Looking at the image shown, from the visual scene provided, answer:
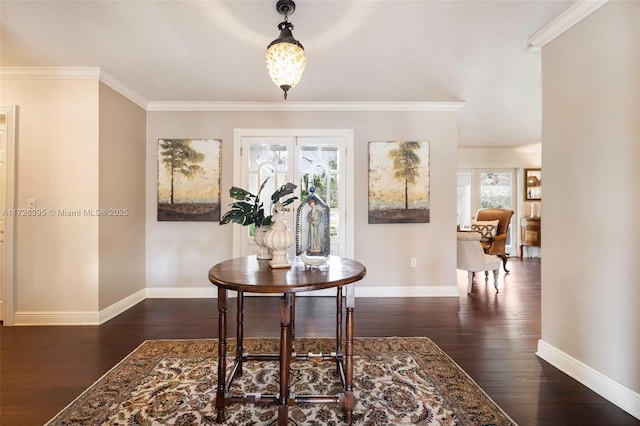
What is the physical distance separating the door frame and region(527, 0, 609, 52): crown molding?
4.73 meters

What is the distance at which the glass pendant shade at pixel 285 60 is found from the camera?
5.70ft

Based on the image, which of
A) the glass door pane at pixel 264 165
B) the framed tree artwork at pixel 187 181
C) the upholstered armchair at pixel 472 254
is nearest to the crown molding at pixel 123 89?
the framed tree artwork at pixel 187 181

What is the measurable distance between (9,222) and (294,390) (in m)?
3.21

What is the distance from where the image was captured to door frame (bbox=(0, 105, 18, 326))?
285 cm

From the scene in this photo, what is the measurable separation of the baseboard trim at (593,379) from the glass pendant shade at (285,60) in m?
2.62

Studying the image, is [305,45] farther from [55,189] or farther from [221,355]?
[55,189]

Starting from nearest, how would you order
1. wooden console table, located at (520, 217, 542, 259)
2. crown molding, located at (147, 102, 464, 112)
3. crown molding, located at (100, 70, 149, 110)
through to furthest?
crown molding, located at (100, 70, 149, 110)
crown molding, located at (147, 102, 464, 112)
wooden console table, located at (520, 217, 542, 259)

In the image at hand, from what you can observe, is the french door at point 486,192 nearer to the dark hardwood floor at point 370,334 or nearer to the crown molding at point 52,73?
the dark hardwood floor at point 370,334

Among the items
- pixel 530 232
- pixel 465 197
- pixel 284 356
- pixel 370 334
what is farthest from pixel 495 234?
pixel 284 356

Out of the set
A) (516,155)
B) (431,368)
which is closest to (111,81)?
(431,368)

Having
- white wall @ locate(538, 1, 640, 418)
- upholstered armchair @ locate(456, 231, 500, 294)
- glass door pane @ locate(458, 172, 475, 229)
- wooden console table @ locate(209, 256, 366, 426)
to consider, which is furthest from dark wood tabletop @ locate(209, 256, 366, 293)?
glass door pane @ locate(458, 172, 475, 229)

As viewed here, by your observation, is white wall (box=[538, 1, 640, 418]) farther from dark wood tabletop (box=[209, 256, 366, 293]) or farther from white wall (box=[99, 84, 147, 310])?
white wall (box=[99, 84, 147, 310])

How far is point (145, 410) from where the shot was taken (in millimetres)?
1657

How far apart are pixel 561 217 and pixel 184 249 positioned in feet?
12.9
